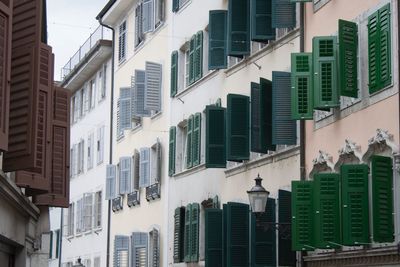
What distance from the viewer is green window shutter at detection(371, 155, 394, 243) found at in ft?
50.8

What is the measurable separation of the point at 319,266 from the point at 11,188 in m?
6.95

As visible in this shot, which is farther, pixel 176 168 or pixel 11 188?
pixel 176 168

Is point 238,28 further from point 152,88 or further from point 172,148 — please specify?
point 152,88

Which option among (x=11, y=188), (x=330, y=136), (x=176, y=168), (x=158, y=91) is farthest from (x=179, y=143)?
(x=11, y=188)

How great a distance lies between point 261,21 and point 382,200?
7.22 metres

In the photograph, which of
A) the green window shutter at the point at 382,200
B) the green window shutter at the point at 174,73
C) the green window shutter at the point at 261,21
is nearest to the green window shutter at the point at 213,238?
the green window shutter at the point at 261,21

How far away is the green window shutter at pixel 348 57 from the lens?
17078mm

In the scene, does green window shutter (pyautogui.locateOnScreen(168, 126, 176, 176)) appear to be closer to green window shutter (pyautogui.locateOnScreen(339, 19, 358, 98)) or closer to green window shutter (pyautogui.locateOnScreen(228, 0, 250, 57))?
green window shutter (pyautogui.locateOnScreen(228, 0, 250, 57))

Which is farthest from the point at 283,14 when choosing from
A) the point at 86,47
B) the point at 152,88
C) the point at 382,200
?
the point at 86,47

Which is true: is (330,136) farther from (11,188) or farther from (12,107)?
(12,107)

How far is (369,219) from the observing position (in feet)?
52.9

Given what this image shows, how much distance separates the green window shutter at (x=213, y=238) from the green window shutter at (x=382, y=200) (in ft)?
27.4

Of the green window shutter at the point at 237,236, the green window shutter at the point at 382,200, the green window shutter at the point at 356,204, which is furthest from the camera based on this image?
the green window shutter at the point at 237,236

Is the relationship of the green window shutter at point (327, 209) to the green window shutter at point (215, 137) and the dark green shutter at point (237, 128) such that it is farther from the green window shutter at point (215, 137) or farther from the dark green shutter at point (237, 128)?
the green window shutter at point (215, 137)
